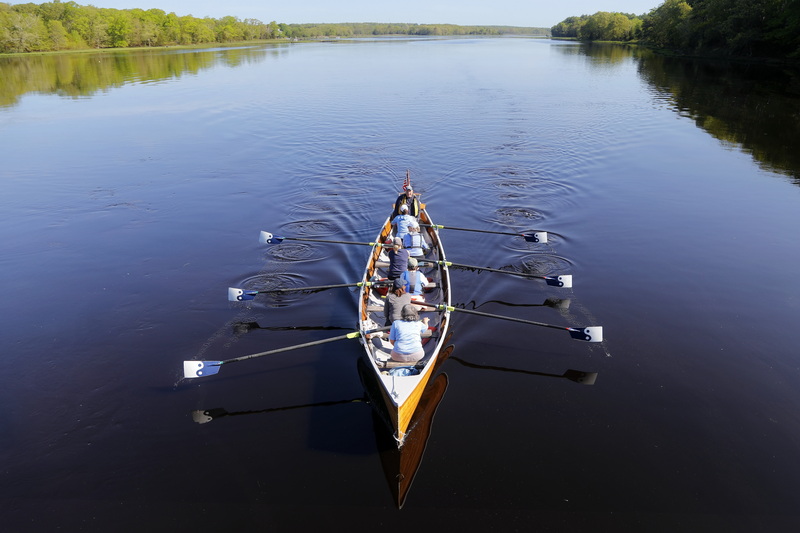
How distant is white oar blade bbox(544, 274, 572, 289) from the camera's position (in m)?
14.2

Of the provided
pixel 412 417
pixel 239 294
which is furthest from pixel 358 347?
pixel 239 294

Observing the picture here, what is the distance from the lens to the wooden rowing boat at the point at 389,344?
9172mm

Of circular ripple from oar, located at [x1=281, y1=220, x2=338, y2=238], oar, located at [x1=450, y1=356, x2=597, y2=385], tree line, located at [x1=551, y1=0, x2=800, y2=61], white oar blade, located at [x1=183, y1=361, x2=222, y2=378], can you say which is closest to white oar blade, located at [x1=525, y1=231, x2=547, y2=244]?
oar, located at [x1=450, y1=356, x2=597, y2=385]

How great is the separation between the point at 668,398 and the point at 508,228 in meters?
10.3

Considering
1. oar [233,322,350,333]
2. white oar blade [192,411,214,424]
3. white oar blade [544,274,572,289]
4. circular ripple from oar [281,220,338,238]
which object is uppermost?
circular ripple from oar [281,220,338,238]

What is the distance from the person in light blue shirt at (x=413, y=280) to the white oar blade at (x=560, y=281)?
3.87m

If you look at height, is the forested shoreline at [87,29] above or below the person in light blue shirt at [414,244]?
above

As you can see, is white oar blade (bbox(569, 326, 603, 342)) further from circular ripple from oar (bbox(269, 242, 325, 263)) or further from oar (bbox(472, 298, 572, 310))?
circular ripple from oar (bbox(269, 242, 325, 263))

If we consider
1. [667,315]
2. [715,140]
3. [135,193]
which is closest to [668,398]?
[667,315]

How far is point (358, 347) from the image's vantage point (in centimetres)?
1275

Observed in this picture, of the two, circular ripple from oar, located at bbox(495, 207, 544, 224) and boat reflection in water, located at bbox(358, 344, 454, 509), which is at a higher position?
circular ripple from oar, located at bbox(495, 207, 544, 224)

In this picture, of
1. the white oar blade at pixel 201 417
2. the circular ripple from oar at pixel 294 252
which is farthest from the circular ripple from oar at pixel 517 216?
the white oar blade at pixel 201 417

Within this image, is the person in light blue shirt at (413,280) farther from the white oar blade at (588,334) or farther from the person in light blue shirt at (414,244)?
the white oar blade at (588,334)

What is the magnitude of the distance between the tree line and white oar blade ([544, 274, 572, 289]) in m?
62.8
